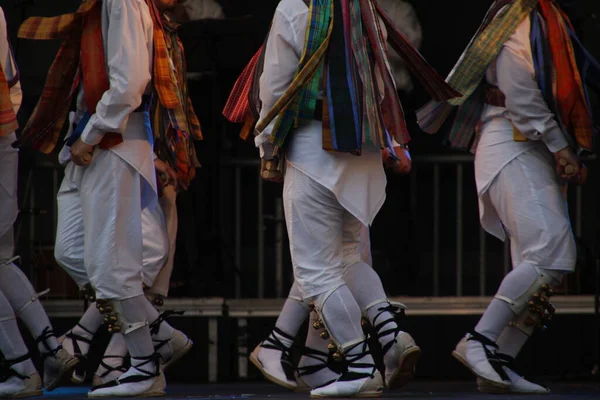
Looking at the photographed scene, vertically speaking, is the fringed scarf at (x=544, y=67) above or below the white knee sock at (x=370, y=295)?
above

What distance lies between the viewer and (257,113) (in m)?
6.50

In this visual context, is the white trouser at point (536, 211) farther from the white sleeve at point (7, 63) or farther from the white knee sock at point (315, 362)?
the white sleeve at point (7, 63)

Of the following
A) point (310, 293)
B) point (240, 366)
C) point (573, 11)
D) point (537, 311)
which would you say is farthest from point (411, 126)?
point (310, 293)

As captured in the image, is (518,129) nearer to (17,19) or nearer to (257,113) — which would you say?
(257,113)

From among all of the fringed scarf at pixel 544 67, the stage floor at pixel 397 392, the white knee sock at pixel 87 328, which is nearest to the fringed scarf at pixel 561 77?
the fringed scarf at pixel 544 67

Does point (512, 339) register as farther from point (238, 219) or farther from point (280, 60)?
point (238, 219)

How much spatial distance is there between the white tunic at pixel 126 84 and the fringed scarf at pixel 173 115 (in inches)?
6.3

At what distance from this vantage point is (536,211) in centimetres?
629

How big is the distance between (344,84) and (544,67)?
1228 millimetres

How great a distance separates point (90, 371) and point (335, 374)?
2.17m

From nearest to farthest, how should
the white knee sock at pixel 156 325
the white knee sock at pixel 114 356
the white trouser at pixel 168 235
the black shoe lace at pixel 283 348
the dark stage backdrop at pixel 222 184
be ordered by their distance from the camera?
1. the white knee sock at pixel 156 325
2. the black shoe lace at pixel 283 348
3. the white knee sock at pixel 114 356
4. the white trouser at pixel 168 235
5. the dark stage backdrop at pixel 222 184

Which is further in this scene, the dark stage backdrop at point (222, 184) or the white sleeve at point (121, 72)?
the dark stage backdrop at point (222, 184)

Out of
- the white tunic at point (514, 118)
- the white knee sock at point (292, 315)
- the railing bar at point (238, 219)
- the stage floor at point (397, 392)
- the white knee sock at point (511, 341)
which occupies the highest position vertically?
the white tunic at point (514, 118)

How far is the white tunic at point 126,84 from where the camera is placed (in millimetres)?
5926
